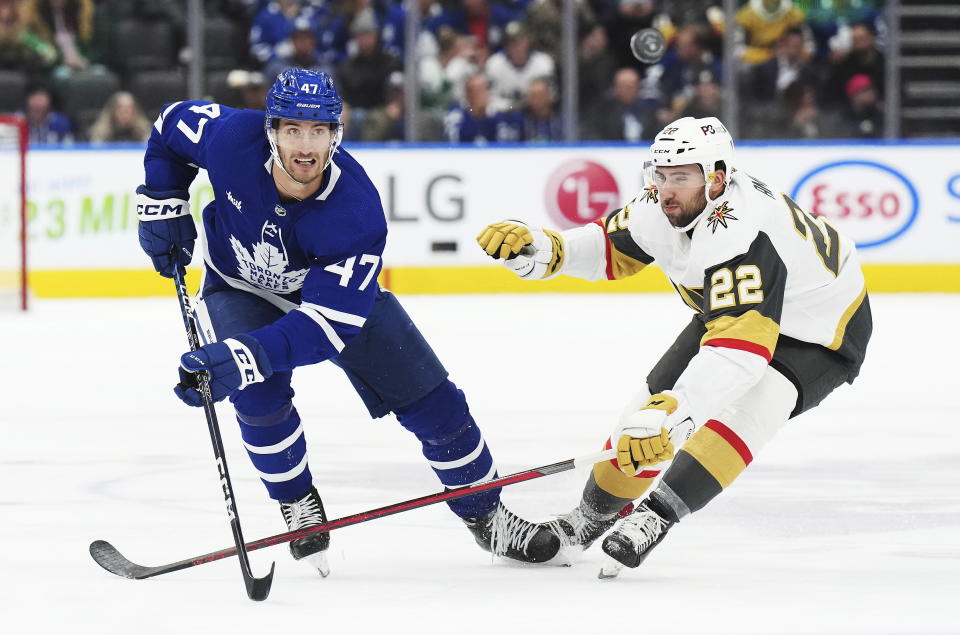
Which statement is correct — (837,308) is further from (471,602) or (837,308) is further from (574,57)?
(574,57)

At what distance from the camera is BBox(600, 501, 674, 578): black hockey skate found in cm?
320

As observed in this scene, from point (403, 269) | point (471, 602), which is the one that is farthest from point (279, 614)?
point (403, 269)

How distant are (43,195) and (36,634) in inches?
249

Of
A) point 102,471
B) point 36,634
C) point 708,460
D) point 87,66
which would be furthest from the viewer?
point 87,66

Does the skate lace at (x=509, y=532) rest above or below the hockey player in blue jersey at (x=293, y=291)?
below

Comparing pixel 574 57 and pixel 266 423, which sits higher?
pixel 574 57

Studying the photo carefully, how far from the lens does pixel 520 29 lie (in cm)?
948

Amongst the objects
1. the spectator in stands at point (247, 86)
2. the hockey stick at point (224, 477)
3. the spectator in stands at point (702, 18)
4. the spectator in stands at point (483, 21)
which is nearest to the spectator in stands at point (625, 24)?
the spectator in stands at point (702, 18)

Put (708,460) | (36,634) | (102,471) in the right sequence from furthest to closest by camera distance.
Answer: (102,471)
(708,460)
(36,634)

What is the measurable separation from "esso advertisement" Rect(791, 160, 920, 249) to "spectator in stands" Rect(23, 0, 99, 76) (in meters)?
4.16

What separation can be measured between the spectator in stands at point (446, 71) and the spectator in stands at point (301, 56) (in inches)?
23.2

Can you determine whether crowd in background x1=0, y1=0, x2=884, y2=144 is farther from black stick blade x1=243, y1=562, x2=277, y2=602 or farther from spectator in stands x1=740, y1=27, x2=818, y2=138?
black stick blade x1=243, y1=562, x2=277, y2=602

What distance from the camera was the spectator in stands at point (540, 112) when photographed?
9.40 metres

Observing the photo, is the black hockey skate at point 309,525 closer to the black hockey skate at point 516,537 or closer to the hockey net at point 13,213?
the black hockey skate at point 516,537
